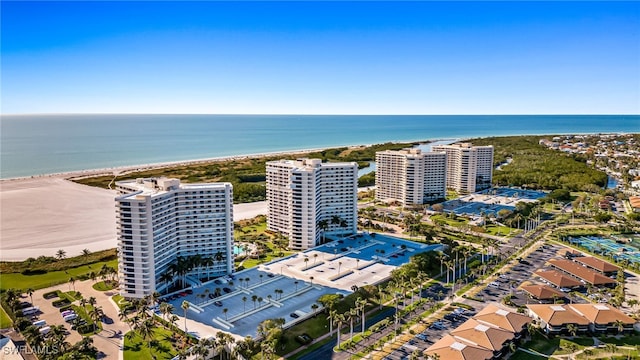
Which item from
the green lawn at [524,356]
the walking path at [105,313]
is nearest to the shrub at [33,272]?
the walking path at [105,313]

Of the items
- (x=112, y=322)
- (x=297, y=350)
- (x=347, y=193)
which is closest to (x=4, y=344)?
(x=112, y=322)

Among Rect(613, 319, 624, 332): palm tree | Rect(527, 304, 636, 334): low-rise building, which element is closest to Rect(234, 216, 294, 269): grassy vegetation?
Rect(527, 304, 636, 334): low-rise building

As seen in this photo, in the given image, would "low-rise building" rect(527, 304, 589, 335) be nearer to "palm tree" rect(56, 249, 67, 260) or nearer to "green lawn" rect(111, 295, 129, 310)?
"green lawn" rect(111, 295, 129, 310)

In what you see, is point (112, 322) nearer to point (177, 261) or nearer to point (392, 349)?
point (177, 261)

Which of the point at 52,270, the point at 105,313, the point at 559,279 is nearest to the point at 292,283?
the point at 105,313

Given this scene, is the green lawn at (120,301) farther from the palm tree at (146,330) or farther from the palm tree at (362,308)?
the palm tree at (362,308)

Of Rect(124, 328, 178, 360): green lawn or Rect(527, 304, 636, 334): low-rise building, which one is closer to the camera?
Rect(124, 328, 178, 360): green lawn
